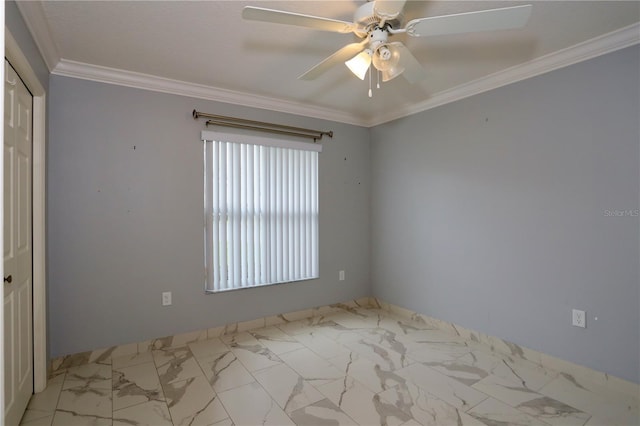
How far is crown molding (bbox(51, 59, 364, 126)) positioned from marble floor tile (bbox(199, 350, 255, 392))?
2.28 metres

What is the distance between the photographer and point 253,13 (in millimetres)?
1546

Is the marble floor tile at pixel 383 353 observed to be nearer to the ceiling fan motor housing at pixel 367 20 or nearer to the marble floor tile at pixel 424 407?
the marble floor tile at pixel 424 407

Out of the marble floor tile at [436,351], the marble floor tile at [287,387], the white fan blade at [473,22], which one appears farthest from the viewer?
the marble floor tile at [436,351]

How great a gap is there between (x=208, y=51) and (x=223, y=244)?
1.66 m

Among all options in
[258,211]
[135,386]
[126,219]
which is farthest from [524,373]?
[126,219]

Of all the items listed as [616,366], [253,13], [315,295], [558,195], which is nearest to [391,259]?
[315,295]

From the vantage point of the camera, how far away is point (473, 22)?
1579mm

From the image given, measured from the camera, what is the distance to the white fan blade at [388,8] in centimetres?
158

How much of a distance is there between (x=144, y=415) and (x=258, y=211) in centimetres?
190

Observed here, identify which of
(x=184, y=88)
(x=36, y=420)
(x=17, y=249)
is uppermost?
(x=184, y=88)

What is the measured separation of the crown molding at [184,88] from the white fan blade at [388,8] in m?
1.97

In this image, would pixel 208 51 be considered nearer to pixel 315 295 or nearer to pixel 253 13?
pixel 253 13

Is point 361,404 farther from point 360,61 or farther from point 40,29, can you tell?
point 40,29

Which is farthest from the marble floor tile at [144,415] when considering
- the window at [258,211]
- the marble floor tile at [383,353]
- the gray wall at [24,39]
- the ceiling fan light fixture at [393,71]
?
the ceiling fan light fixture at [393,71]
